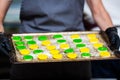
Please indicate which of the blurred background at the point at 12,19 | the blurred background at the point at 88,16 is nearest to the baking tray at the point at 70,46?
the blurred background at the point at 88,16

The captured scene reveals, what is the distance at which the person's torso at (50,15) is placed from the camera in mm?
1406

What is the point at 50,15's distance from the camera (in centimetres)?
140

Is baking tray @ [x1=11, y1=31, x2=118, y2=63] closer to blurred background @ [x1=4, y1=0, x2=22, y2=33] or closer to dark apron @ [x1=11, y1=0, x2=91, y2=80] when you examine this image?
dark apron @ [x1=11, y1=0, x2=91, y2=80]

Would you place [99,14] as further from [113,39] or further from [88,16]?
[88,16]

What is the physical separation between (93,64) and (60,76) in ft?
2.09

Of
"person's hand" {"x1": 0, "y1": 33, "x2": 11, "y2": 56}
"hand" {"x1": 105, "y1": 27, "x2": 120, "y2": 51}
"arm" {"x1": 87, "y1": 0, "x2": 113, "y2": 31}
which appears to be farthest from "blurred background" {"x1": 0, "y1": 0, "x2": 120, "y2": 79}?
"person's hand" {"x1": 0, "y1": 33, "x2": 11, "y2": 56}

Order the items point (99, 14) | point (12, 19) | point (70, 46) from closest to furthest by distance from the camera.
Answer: point (70, 46) < point (99, 14) < point (12, 19)

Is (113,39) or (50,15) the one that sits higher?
(50,15)

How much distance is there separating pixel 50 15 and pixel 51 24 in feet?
0.14

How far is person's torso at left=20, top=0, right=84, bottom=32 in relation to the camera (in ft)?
4.61

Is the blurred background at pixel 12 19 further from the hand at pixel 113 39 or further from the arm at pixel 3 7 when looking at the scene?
the hand at pixel 113 39

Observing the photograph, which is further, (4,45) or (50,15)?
(50,15)

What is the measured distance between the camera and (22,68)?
1.36 m

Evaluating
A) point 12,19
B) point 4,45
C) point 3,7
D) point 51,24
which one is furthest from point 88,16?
point 4,45
